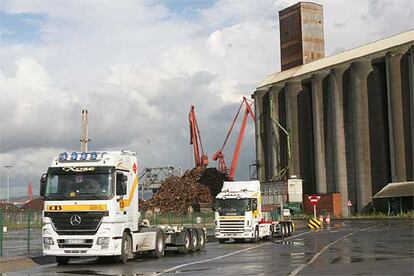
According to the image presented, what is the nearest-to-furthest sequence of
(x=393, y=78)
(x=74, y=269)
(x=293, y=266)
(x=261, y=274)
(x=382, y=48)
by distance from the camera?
1. (x=261, y=274)
2. (x=293, y=266)
3. (x=74, y=269)
4. (x=393, y=78)
5. (x=382, y=48)

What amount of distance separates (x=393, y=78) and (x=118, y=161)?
60.5 meters

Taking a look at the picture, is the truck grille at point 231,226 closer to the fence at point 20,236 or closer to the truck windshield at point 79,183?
the fence at point 20,236

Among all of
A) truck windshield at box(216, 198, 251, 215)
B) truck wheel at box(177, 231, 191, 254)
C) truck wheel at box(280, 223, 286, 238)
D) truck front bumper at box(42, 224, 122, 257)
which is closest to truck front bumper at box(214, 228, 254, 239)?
truck windshield at box(216, 198, 251, 215)

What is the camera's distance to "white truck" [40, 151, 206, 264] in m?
21.4

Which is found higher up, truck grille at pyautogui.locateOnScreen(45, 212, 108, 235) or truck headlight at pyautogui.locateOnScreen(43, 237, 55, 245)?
truck grille at pyautogui.locateOnScreen(45, 212, 108, 235)

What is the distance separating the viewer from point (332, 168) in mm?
86062

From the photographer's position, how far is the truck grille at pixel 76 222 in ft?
70.1

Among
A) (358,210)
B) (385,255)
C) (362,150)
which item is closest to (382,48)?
→ (362,150)

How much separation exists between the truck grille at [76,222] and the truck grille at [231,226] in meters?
15.5

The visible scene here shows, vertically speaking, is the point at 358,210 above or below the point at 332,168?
below

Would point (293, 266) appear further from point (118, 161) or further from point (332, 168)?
point (332, 168)

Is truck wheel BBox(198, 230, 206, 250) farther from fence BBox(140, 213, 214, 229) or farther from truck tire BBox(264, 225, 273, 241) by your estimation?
truck tire BBox(264, 225, 273, 241)

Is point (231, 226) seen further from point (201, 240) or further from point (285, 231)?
point (285, 231)

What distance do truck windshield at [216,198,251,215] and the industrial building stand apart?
43.6 meters
